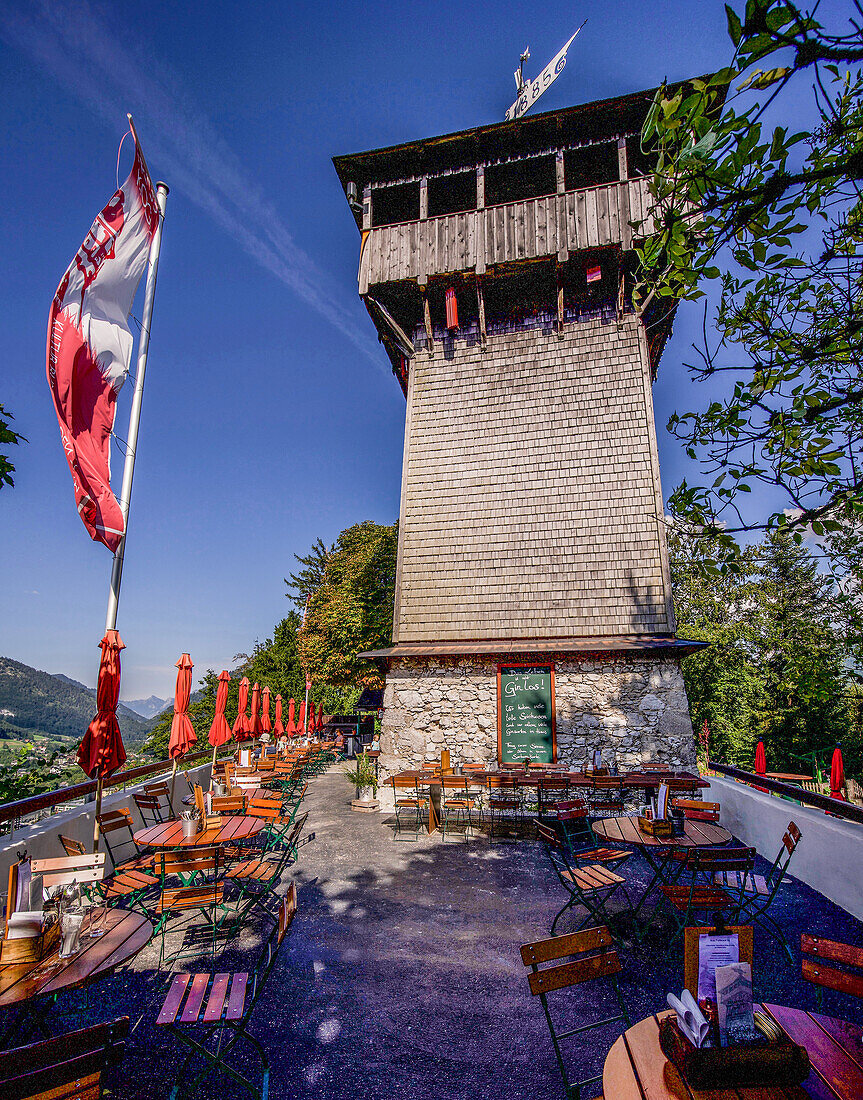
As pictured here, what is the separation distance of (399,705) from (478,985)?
622cm

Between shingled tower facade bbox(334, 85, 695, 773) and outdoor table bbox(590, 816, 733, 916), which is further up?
shingled tower facade bbox(334, 85, 695, 773)

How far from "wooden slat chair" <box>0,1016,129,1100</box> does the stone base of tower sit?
25.7ft

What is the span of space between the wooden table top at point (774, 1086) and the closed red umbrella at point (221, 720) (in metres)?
→ 7.80

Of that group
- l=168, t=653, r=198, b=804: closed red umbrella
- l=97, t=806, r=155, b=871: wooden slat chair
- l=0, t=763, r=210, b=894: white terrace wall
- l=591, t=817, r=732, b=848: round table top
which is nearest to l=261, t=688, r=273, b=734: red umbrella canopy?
l=168, t=653, r=198, b=804: closed red umbrella

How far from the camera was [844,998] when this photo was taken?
3707 mm

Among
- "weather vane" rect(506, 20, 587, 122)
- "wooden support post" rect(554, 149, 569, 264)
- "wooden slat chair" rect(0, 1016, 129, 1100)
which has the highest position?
"weather vane" rect(506, 20, 587, 122)

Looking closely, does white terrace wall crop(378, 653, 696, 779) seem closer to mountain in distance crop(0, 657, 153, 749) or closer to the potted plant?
the potted plant

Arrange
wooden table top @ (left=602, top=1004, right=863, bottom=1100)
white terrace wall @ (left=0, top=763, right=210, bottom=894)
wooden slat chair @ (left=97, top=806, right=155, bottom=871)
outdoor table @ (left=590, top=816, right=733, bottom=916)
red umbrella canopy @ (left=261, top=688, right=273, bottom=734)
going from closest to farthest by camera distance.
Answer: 1. wooden table top @ (left=602, top=1004, right=863, bottom=1100)
2. white terrace wall @ (left=0, top=763, right=210, bottom=894)
3. outdoor table @ (left=590, top=816, right=733, bottom=916)
4. wooden slat chair @ (left=97, top=806, right=155, bottom=871)
5. red umbrella canopy @ (left=261, top=688, right=273, bottom=734)

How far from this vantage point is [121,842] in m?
6.42

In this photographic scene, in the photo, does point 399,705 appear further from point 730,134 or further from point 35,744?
point 730,134

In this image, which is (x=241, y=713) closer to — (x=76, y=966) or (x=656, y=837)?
(x=76, y=966)

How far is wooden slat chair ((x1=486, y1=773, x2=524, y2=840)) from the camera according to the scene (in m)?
7.98

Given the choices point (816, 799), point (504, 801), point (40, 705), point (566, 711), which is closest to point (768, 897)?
point (816, 799)

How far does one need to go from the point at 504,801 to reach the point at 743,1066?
6.96 m
